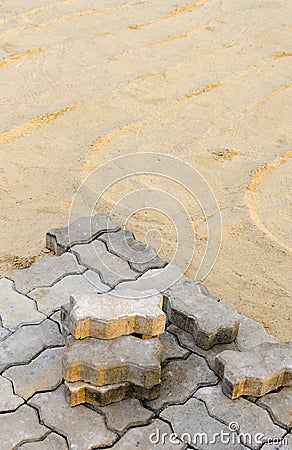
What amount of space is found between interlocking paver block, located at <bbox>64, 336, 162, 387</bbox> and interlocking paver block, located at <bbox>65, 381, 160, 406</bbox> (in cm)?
2

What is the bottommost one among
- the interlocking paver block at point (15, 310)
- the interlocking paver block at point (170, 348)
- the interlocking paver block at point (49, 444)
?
the interlocking paver block at point (170, 348)

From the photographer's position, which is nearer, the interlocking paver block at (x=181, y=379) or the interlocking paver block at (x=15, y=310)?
the interlocking paver block at (x=181, y=379)

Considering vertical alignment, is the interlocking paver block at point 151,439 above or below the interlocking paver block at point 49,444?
below

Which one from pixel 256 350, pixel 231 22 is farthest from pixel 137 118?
pixel 256 350

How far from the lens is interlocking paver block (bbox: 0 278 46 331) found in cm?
371

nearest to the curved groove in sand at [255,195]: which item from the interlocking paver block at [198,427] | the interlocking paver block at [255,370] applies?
the interlocking paver block at [255,370]

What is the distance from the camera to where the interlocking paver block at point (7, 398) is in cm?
320

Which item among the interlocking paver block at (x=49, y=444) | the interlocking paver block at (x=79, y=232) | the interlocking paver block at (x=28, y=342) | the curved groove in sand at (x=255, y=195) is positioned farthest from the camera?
the curved groove in sand at (x=255, y=195)

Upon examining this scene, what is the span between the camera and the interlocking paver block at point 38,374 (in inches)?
130

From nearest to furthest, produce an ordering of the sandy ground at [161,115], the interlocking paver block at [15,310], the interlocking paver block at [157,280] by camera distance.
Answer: the interlocking paver block at [15,310] < the interlocking paver block at [157,280] < the sandy ground at [161,115]

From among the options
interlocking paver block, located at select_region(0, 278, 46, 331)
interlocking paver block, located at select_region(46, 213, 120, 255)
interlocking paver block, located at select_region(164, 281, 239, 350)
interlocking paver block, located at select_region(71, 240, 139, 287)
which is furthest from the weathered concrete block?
interlocking paver block, located at select_region(46, 213, 120, 255)

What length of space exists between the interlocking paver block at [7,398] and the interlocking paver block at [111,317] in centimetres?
39

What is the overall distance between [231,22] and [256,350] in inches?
223

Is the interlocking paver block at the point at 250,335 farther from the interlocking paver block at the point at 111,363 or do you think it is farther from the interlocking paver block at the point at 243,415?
the interlocking paver block at the point at 111,363
